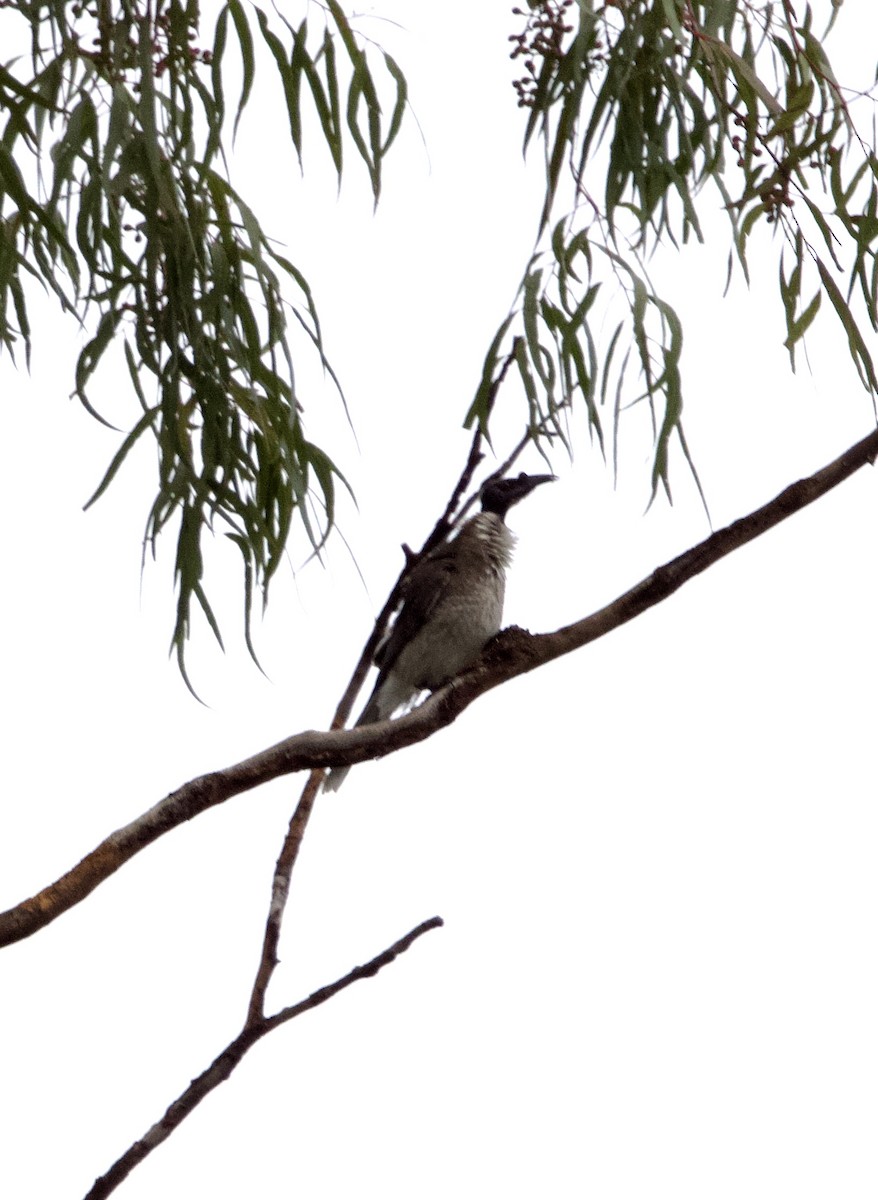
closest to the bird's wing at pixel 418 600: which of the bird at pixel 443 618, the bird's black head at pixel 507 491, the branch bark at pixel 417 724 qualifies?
the bird at pixel 443 618

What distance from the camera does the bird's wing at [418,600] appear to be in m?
3.70

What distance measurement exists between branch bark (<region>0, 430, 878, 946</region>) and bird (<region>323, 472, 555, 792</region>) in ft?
4.74

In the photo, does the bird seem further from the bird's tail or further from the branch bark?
the branch bark

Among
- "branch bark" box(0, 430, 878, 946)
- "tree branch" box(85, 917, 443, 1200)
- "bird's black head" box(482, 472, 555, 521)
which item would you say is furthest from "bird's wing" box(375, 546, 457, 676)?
"tree branch" box(85, 917, 443, 1200)

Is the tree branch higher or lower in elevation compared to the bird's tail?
lower

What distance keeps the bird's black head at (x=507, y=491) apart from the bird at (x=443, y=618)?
0.20ft

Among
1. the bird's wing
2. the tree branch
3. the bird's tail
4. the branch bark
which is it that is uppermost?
the bird's wing

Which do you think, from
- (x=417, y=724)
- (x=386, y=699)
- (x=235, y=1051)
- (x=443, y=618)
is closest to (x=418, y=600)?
(x=443, y=618)

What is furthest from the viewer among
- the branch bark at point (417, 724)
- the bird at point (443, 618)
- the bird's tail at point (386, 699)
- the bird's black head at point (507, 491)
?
the bird's black head at point (507, 491)

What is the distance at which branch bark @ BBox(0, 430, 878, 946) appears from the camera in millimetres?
1779

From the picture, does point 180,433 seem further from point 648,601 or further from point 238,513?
point 648,601

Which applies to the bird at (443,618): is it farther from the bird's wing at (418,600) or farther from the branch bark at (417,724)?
the branch bark at (417,724)

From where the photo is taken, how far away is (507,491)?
3.97 meters

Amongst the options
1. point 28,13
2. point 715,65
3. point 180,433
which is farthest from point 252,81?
point 715,65
